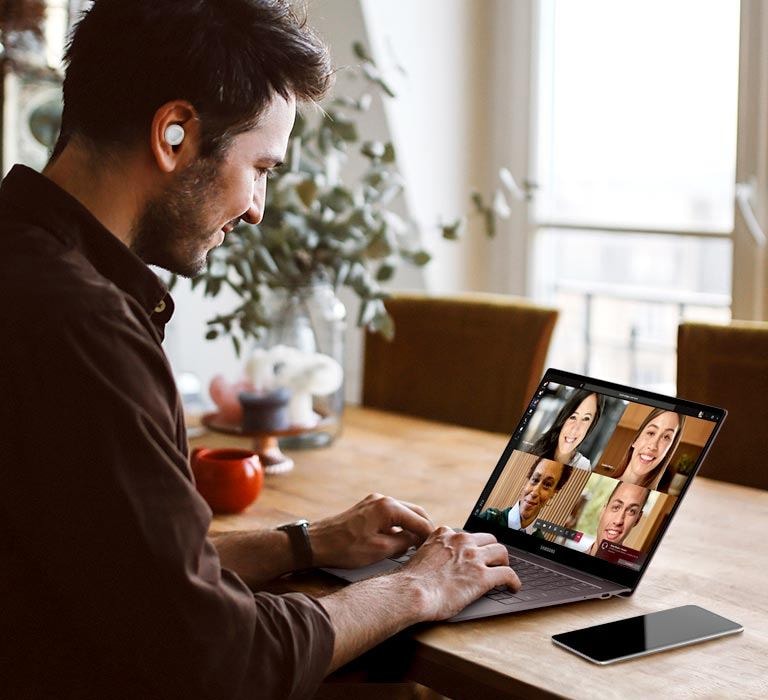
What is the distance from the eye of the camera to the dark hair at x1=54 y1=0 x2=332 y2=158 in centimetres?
119

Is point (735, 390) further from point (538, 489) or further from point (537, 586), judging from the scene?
point (537, 586)

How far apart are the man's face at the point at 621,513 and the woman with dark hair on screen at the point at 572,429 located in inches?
2.9

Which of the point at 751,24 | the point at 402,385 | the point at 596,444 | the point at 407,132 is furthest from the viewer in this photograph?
the point at 407,132

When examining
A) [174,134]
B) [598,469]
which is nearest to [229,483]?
[598,469]

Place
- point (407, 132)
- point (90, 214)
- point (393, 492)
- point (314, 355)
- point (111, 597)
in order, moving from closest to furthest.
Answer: point (111, 597)
point (90, 214)
point (393, 492)
point (314, 355)
point (407, 132)

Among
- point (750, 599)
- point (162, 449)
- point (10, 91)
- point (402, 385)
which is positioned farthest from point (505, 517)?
point (10, 91)

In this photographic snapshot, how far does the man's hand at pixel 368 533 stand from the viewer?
4.80 feet

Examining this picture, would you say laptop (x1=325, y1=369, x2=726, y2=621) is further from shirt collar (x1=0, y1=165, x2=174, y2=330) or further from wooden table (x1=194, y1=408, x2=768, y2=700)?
shirt collar (x1=0, y1=165, x2=174, y2=330)

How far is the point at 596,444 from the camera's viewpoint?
1507mm

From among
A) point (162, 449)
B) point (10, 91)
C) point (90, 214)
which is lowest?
point (162, 449)

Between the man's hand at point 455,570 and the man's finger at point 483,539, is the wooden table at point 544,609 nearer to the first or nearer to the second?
the man's hand at point 455,570

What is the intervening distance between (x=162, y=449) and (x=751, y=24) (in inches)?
95.2

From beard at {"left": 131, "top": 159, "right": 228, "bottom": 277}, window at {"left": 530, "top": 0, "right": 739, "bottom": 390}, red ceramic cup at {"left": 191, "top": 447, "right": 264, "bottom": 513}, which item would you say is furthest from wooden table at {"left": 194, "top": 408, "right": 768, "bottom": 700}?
window at {"left": 530, "top": 0, "right": 739, "bottom": 390}

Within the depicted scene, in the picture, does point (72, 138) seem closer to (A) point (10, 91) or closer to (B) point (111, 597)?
(B) point (111, 597)
